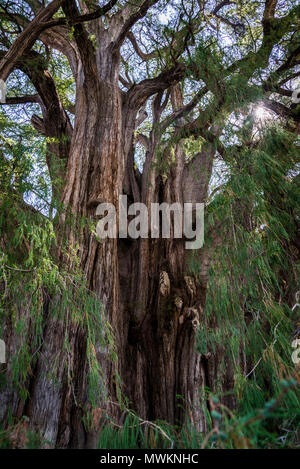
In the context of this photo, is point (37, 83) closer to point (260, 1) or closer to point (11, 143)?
point (11, 143)

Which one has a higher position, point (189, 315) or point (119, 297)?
point (119, 297)

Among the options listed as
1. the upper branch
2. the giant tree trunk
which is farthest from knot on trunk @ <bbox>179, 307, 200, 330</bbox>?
the upper branch

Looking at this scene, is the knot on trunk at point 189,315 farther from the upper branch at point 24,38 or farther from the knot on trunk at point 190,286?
the upper branch at point 24,38

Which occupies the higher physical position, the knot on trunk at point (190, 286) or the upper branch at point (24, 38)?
the upper branch at point (24, 38)

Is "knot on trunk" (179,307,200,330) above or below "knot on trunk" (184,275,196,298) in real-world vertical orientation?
below

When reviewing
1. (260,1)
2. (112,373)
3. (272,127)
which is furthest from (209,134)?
(112,373)

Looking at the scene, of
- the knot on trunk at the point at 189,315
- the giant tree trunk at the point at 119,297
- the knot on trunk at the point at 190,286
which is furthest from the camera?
the knot on trunk at the point at 190,286

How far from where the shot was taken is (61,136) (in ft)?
9.44

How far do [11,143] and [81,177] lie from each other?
1.97 ft

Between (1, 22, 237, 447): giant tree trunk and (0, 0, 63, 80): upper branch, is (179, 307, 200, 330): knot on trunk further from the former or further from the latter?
(0, 0, 63, 80): upper branch

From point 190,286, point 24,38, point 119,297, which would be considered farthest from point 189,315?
point 24,38

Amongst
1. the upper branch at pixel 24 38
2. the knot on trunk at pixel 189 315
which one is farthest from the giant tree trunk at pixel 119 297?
the upper branch at pixel 24 38

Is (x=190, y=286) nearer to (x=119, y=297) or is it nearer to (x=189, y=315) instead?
(x=189, y=315)
